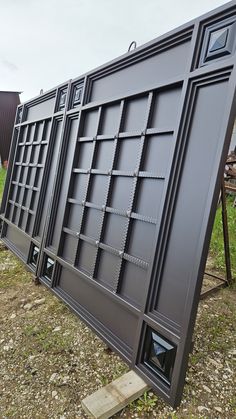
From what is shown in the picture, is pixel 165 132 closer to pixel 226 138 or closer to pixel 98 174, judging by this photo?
pixel 226 138

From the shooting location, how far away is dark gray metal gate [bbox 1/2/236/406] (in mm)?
1461

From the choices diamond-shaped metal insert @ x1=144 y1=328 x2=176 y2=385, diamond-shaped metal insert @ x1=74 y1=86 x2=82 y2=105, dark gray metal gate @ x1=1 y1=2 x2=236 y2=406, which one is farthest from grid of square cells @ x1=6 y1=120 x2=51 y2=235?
diamond-shaped metal insert @ x1=144 y1=328 x2=176 y2=385

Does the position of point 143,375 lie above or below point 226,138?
below

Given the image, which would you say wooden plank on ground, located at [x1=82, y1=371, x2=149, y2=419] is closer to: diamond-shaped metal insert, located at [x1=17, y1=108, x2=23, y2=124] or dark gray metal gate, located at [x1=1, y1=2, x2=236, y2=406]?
dark gray metal gate, located at [x1=1, y1=2, x2=236, y2=406]

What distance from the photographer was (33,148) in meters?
3.63

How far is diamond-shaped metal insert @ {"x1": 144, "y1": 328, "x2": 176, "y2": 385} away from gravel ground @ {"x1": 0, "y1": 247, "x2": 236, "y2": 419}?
0.14 meters

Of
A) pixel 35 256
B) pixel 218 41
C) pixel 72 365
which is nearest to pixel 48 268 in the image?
pixel 35 256

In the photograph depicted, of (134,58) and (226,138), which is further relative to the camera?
(134,58)

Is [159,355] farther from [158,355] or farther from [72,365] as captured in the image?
[72,365]

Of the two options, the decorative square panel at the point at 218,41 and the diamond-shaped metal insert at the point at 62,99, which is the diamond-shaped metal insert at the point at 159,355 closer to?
the decorative square panel at the point at 218,41

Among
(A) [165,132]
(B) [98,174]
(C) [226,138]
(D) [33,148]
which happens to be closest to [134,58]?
(A) [165,132]

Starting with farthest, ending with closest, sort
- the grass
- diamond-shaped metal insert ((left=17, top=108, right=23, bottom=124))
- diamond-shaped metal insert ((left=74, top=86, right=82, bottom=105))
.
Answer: diamond-shaped metal insert ((left=17, top=108, right=23, bottom=124)) < the grass < diamond-shaped metal insert ((left=74, top=86, right=82, bottom=105))

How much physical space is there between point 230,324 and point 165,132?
1761 mm

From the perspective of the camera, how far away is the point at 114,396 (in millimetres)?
1482
